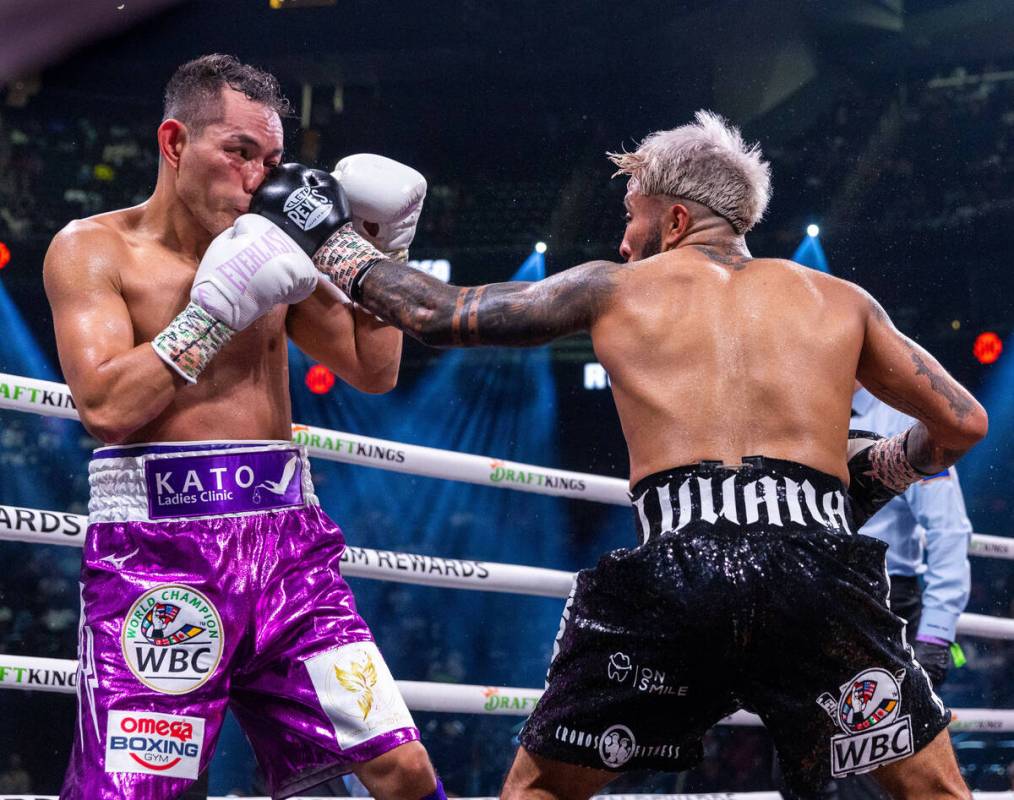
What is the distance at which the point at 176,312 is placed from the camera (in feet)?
6.15

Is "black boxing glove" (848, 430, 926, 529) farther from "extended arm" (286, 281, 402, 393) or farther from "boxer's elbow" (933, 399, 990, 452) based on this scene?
"extended arm" (286, 281, 402, 393)

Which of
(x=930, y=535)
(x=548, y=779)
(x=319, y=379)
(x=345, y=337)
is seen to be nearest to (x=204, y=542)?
(x=345, y=337)

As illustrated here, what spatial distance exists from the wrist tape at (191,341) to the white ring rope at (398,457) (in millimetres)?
535

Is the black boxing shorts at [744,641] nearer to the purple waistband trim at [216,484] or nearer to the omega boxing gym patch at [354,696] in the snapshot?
the omega boxing gym patch at [354,696]

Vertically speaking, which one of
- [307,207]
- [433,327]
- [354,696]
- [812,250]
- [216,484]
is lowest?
[354,696]

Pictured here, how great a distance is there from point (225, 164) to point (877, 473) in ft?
4.14

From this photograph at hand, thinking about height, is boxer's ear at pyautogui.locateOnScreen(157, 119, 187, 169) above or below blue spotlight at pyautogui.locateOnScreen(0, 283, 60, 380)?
below

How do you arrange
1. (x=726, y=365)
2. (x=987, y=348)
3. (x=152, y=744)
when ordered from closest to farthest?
(x=152, y=744) < (x=726, y=365) < (x=987, y=348)

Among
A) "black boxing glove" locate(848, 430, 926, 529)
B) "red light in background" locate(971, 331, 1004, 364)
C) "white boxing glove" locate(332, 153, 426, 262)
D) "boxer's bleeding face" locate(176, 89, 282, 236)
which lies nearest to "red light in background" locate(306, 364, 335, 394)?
"red light in background" locate(971, 331, 1004, 364)

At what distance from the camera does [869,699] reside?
166 centimetres

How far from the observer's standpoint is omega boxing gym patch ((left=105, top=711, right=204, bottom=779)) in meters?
1.62

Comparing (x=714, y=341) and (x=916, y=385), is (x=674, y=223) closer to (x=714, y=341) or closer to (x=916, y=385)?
(x=714, y=341)

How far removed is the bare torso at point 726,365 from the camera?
1.74m

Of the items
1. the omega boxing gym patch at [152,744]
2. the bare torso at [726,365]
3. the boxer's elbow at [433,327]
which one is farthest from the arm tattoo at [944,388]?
the omega boxing gym patch at [152,744]
